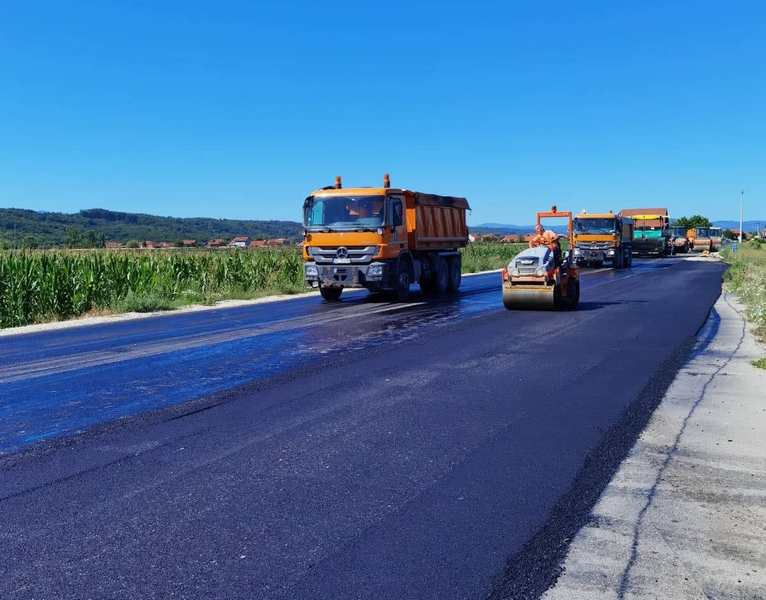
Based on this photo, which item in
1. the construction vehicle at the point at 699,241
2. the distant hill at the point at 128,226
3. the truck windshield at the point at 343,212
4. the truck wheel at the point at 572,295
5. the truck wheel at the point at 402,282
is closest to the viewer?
the truck wheel at the point at 572,295

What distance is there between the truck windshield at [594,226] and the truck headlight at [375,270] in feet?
73.1

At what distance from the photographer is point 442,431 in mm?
6953

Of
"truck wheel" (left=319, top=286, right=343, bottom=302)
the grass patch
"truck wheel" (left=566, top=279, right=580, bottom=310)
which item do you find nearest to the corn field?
"truck wheel" (left=319, top=286, right=343, bottom=302)

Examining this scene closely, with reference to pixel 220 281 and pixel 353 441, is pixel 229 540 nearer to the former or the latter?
pixel 353 441

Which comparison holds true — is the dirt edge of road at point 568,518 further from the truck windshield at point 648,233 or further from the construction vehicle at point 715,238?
the construction vehicle at point 715,238

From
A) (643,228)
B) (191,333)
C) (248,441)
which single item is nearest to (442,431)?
(248,441)

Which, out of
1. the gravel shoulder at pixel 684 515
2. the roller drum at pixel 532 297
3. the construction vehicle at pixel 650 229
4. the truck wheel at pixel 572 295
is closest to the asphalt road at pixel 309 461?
the gravel shoulder at pixel 684 515

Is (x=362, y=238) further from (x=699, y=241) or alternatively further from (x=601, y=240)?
(x=699, y=241)

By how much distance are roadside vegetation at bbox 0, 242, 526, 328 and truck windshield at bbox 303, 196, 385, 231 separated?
13.8ft

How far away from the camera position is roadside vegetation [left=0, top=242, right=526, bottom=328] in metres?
18.9

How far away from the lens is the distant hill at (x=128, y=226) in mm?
95375

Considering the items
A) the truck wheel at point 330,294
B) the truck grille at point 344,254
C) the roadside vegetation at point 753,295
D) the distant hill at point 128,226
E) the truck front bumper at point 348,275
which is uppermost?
the distant hill at point 128,226

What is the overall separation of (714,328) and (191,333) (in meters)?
9.91

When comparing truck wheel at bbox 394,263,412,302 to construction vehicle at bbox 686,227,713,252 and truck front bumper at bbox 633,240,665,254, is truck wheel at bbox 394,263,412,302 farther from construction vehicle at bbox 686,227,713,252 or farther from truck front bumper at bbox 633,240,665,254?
construction vehicle at bbox 686,227,713,252
